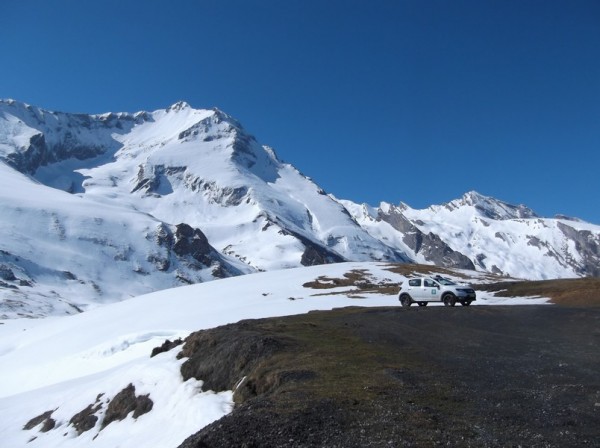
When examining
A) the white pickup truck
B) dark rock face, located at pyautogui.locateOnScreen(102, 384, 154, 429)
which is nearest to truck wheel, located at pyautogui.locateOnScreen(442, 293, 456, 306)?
the white pickup truck

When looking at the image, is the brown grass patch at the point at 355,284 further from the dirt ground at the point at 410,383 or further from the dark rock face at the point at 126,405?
the dark rock face at the point at 126,405

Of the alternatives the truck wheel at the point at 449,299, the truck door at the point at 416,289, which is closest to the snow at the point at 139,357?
the truck door at the point at 416,289

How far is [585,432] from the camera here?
38.8ft

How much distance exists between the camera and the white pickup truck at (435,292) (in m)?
39.2

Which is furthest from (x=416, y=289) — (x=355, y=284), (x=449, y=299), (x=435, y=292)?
(x=355, y=284)

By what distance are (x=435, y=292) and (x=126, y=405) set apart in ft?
77.6

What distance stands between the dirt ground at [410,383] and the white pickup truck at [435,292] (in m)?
9.24

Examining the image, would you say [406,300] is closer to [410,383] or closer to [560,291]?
[560,291]

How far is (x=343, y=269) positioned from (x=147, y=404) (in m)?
63.7

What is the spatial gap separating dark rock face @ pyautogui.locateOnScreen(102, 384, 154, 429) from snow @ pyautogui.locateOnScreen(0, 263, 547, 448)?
1.29 feet

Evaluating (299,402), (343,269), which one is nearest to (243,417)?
(299,402)

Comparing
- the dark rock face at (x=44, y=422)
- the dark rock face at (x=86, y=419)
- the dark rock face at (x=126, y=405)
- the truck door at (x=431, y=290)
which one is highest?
the truck door at (x=431, y=290)

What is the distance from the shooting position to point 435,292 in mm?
40031

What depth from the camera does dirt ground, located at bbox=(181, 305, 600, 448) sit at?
12.0 m
